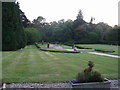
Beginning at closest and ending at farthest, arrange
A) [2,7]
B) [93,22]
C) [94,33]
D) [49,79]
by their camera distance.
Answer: [49,79]
[2,7]
[94,33]
[93,22]

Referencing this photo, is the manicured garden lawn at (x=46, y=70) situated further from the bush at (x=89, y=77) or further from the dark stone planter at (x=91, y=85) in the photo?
the dark stone planter at (x=91, y=85)

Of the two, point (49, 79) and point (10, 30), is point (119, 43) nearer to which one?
point (10, 30)

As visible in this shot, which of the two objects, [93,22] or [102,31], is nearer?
[102,31]

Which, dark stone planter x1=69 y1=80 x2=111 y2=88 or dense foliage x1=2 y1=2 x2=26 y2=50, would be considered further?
dense foliage x1=2 y1=2 x2=26 y2=50

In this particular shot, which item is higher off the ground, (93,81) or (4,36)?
(4,36)

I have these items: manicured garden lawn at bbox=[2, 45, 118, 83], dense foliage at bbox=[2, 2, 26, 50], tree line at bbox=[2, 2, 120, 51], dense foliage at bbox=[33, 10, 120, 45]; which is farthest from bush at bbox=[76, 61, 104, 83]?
dense foliage at bbox=[33, 10, 120, 45]

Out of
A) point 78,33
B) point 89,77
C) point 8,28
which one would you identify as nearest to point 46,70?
point 89,77

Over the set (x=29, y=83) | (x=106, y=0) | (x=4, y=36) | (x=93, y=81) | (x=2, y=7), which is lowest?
(x=29, y=83)

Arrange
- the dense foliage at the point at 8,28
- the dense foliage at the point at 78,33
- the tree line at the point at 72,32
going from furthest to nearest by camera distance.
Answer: the dense foliage at the point at 78,33
the tree line at the point at 72,32
the dense foliage at the point at 8,28

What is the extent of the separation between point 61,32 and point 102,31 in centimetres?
1510

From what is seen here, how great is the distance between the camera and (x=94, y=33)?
50688 mm

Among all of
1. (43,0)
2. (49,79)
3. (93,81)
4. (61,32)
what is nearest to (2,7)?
(43,0)

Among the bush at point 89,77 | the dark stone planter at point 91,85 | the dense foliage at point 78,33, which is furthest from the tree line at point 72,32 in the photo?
the dark stone planter at point 91,85

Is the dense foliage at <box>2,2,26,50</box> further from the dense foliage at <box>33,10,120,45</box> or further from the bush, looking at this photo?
the dense foliage at <box>33,10,120,45</box>
